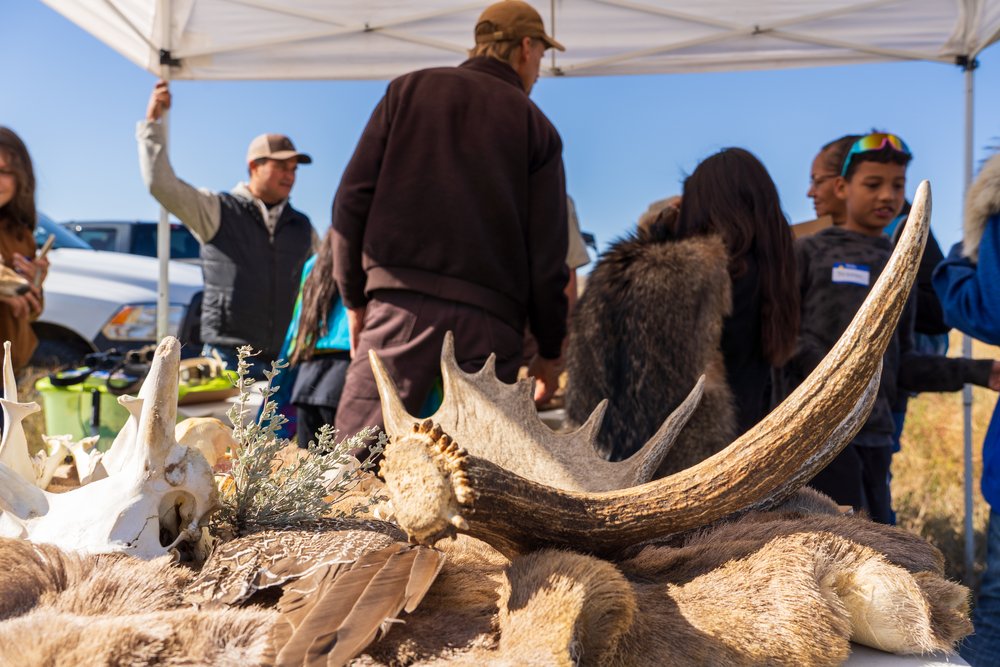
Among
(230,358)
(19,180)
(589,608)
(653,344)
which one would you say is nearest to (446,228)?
(653,344)

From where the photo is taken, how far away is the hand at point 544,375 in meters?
3.38

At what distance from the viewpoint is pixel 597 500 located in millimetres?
963

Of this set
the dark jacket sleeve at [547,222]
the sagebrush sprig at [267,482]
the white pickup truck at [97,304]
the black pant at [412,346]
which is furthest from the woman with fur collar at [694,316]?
the white pickup truck at [97,304]

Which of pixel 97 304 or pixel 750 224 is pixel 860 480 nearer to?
pixel 750 224

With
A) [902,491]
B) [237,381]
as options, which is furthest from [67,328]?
[902,491]

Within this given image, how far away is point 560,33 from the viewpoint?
468cm

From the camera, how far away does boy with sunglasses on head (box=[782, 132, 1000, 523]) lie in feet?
9.32

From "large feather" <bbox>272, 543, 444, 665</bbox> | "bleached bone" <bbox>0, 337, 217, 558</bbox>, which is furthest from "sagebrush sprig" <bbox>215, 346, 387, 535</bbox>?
"large feather" <bbox>272, 543, 444, 665</bbox>

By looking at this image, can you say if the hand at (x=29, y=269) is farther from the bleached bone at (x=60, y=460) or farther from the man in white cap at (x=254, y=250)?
the bleached bone at (x=60, y=460)

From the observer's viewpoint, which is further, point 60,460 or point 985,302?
point 985,302

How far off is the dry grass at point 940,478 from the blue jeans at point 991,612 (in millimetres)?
858

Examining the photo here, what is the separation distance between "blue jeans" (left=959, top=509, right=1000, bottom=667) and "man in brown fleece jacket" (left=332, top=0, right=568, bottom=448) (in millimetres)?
1543

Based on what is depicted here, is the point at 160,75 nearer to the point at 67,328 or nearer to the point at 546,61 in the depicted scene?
the point at 546,61

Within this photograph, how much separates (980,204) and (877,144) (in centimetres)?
82
